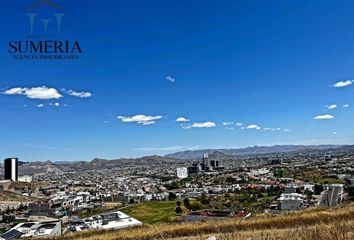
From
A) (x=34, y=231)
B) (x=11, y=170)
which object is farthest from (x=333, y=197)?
(x=11, y=170)

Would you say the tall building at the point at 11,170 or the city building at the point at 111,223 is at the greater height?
the tall building at the point at 11,170

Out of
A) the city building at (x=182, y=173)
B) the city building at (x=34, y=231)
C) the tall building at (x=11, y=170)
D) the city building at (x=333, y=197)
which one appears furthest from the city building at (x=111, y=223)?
the city building at (x=182, y=173)

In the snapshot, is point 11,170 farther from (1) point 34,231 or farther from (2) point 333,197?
(1) point 34,231

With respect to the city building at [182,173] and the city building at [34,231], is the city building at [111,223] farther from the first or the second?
the city building at [182,173]

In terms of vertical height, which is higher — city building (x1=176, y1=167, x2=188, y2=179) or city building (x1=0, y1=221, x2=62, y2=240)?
city building (x1=0, y1=221, x2=62, y2=240)

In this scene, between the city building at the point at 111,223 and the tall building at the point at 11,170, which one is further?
the tall building at the point at 11,170

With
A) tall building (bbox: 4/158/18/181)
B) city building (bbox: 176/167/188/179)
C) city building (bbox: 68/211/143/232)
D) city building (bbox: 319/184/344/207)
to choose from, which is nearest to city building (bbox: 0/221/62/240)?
city building (bbox: 68/211/143/232)

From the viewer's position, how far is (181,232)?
22.3ft

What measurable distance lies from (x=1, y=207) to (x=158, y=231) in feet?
146

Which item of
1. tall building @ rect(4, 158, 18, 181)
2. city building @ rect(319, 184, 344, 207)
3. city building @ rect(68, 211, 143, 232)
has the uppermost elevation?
tall building @ rect(4, 158, 18, 181)

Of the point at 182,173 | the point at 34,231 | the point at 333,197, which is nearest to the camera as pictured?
the point at 34,231

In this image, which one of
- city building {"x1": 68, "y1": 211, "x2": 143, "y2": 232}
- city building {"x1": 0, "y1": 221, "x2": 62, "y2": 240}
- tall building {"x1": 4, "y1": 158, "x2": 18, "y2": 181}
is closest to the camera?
city building {"x1": 0, "y1": 221, "x2": 62, "y2": 240}

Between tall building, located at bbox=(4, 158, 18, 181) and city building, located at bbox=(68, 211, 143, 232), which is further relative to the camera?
tall building, located at bbox=(4, 158, 18, 181)

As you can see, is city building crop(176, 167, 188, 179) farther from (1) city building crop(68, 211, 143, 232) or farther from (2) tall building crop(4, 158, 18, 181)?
(1) city building crop(68, 211, 143, 232)
